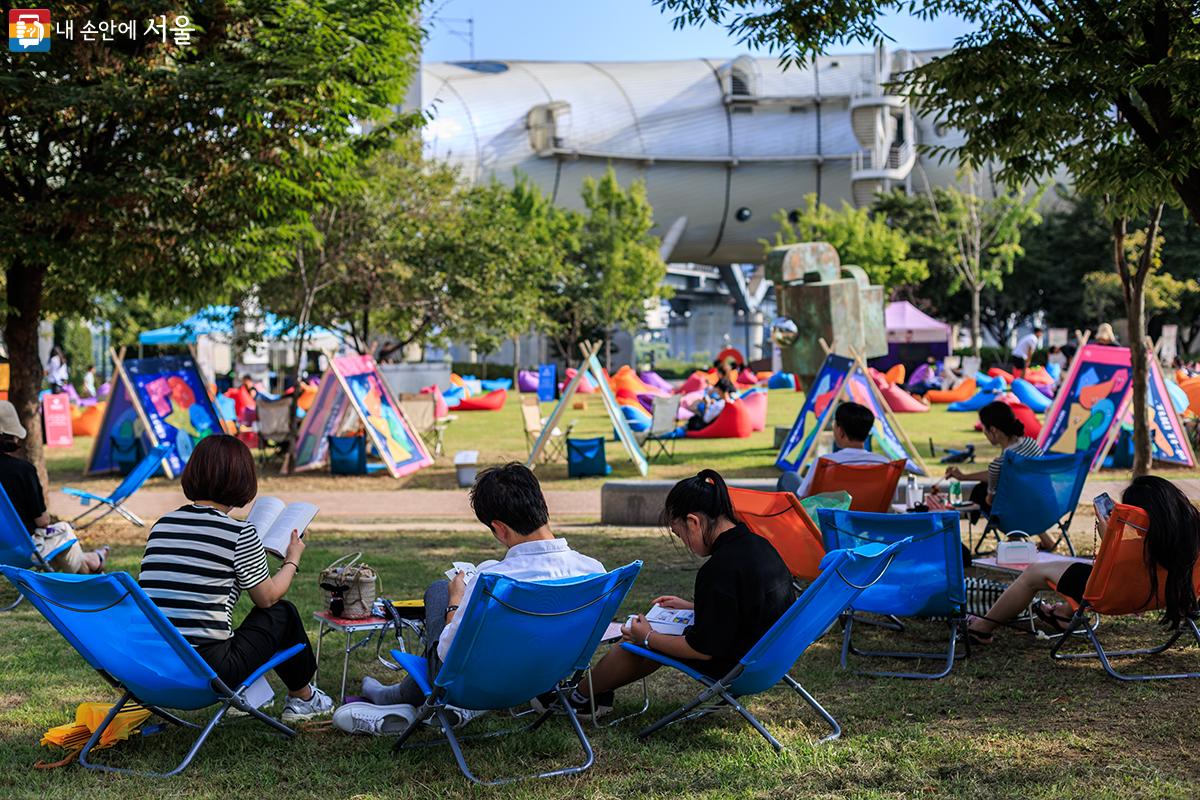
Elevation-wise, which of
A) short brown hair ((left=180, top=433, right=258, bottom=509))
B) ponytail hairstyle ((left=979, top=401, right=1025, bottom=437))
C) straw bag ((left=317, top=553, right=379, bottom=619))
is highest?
short brown hair ((left=180, top=433, right=258, bottom=509))

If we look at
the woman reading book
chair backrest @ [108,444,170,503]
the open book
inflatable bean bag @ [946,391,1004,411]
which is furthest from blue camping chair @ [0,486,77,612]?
inflatable bean bag @ [946,391,1004,411]

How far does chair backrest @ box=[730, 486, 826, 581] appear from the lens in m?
6.61

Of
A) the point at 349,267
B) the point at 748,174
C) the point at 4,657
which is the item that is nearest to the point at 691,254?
the point at 748,174

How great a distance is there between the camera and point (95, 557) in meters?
7.81

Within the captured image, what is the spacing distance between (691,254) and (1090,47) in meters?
70.9

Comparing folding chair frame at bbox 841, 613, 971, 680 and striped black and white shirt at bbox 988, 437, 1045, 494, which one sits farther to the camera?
striped black and white shirt at bbox 988, 437, 1045, 494

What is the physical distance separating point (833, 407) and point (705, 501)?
10348 mm

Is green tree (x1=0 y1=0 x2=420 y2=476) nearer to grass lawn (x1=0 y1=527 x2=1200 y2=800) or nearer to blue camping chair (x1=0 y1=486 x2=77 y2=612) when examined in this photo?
blue camping chair (x1=0 y1=486 x2=77 y2=612)

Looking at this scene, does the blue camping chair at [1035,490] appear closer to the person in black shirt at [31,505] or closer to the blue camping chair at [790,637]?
the blue camping chair at [790,637]

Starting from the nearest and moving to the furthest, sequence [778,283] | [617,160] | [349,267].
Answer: [778,283], [349,267], [617,160]

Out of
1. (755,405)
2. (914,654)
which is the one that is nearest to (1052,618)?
(914,654)

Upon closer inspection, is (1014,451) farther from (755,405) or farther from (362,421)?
(755,405)

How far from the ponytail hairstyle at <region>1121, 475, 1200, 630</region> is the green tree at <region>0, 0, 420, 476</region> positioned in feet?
21.9

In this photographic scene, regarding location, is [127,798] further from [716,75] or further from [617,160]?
[716,75]
